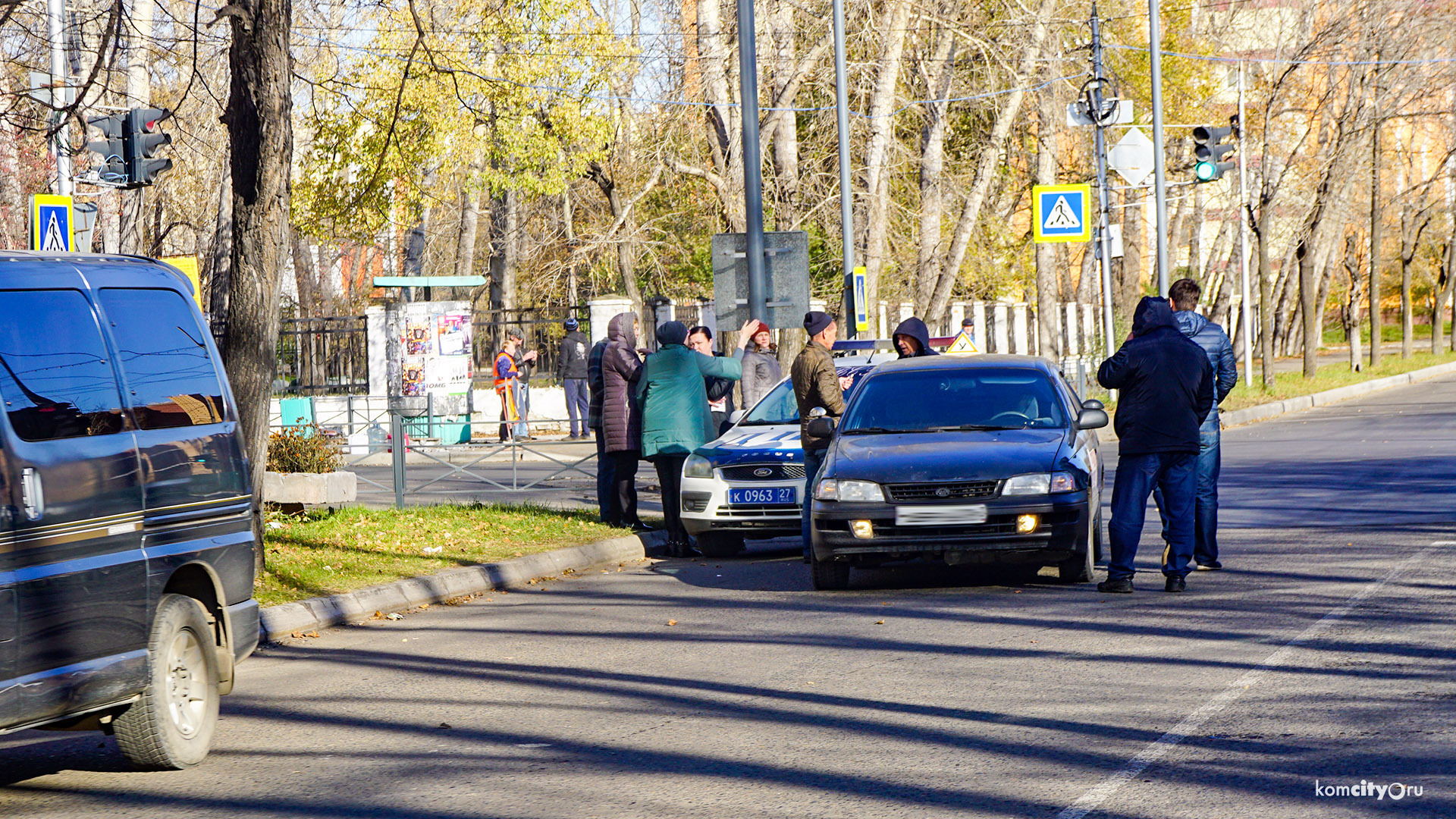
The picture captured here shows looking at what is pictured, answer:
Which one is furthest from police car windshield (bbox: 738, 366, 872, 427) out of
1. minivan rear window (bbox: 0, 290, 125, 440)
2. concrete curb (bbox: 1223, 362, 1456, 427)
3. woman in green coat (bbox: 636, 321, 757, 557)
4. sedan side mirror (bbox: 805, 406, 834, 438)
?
concrete curb (bbox: 1223, 362, 1456, 427)

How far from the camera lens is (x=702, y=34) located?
2633 cm

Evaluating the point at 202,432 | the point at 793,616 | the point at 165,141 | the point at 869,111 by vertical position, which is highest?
the point at 869,111

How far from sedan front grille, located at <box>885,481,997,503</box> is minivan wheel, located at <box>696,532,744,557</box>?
3136mm

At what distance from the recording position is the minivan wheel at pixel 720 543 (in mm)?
13414

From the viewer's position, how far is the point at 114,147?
58.7ft

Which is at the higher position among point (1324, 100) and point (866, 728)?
point (1324, 100)

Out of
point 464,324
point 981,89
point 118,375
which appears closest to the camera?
point 118,375

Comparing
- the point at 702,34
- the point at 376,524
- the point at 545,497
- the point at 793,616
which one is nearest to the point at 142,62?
the point at 702,34

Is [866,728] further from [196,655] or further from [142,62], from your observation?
[142,62]

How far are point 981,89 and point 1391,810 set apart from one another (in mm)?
30020

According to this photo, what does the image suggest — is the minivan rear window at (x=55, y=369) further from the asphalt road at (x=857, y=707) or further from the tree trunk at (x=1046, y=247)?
the tree trunk at (x=1046, y=247)

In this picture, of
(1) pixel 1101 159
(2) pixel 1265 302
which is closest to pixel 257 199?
(1) pixel 1101 159

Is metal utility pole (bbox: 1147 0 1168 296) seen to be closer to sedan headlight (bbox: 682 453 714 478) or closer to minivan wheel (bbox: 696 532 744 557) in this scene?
minivan wheel (bbox: 696 532 744 557)

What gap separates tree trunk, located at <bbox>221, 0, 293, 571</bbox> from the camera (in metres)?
11.6
